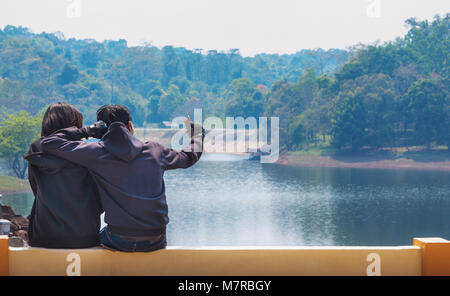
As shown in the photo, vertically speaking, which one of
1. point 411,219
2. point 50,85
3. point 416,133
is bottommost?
point 411,219

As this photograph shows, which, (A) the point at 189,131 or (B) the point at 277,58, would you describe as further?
(B) the point at 277,58

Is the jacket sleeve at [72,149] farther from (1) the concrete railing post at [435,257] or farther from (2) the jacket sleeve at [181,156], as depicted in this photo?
(1) the concrete railing post at [435,257]

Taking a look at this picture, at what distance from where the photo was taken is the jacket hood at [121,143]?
7.45 feet

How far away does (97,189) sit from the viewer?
2.36 metres

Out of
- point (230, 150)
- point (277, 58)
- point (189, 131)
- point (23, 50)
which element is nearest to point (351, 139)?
point (230, 150)

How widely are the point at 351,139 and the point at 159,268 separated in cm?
3140

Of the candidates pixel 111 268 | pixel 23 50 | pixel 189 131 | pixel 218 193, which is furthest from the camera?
pixel 23 50

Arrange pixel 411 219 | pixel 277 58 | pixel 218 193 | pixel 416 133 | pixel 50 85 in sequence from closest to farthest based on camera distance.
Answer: pixel 411 219, pixel 218 193, pixel 416 133, pixel 50 85, pixel 277 58

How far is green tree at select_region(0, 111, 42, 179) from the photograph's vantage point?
2655 cm

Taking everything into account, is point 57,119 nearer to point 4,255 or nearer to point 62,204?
point 62,204

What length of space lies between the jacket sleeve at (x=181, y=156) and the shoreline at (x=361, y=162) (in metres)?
30.4

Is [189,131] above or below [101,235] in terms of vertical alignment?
above

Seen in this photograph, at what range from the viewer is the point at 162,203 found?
2.32 m

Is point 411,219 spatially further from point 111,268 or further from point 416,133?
point 111,268
